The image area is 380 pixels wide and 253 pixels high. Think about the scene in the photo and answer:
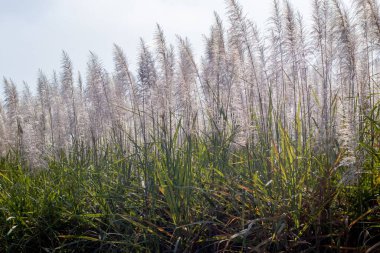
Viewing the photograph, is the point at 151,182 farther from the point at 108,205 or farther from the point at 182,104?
the point at 182,104

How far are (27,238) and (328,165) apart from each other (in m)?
2.35

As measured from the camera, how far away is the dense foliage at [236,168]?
2.81m

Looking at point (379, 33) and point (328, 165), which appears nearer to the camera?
point (328, 165)

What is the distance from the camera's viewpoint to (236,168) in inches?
143

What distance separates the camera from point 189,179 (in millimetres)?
3102

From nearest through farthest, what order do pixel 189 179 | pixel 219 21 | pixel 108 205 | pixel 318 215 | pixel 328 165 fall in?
pixel 318 215 → pixel 328 165 → pixel 189 179 → pixel 108 205 → pixel 219 21

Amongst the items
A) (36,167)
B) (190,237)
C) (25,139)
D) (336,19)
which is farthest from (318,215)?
(25,139)

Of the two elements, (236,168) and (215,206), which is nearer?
(215,206)

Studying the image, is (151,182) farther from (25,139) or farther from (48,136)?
(48,136)

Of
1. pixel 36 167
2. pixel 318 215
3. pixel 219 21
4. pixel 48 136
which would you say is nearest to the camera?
pixel 318 215

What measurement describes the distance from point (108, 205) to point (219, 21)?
1.98 meters

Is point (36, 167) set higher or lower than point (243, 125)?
lower

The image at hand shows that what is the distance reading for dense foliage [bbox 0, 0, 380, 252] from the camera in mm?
2814

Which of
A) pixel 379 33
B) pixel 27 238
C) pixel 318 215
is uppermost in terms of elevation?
pixel 379 33
